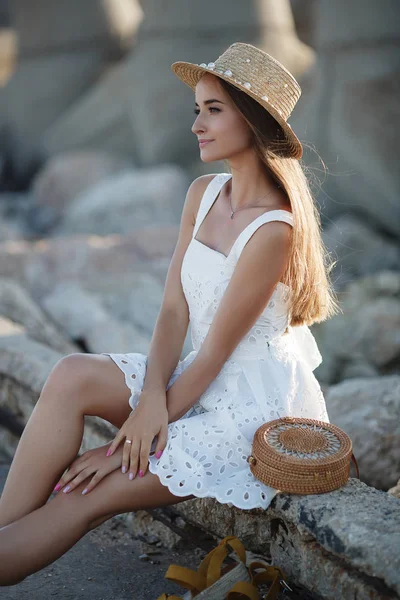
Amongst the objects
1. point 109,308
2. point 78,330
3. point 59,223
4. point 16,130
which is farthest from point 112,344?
point 16,130

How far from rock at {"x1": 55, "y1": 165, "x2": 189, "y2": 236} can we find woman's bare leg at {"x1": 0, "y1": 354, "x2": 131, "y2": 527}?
523cm

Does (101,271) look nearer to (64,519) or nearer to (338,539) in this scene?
(64,519)

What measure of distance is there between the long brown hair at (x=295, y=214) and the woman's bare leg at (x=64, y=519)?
75 cm

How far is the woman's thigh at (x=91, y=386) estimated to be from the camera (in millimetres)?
2207

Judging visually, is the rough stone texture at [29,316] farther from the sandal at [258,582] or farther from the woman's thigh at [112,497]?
the sandal at [258,582]

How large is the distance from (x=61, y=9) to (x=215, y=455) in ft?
31.7

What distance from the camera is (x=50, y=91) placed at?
10703mm

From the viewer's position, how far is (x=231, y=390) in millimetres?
2332

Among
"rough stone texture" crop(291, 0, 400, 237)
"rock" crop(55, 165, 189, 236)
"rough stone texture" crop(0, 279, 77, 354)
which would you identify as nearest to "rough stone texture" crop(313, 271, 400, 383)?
"rough stone texture" crop(291, 0, 400, 237)

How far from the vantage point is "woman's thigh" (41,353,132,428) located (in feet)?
7.24

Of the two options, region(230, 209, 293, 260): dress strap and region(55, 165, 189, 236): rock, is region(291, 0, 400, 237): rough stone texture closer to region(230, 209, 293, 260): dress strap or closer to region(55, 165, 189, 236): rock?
region(55, 165, 189, 236): rock

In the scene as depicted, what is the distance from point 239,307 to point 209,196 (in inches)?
21.5

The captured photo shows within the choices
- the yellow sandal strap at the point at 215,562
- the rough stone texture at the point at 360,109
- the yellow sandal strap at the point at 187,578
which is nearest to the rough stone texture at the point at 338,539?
the yellow sandal strap at the point at 215,562

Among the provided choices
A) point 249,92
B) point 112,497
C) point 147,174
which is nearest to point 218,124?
point 249,92
